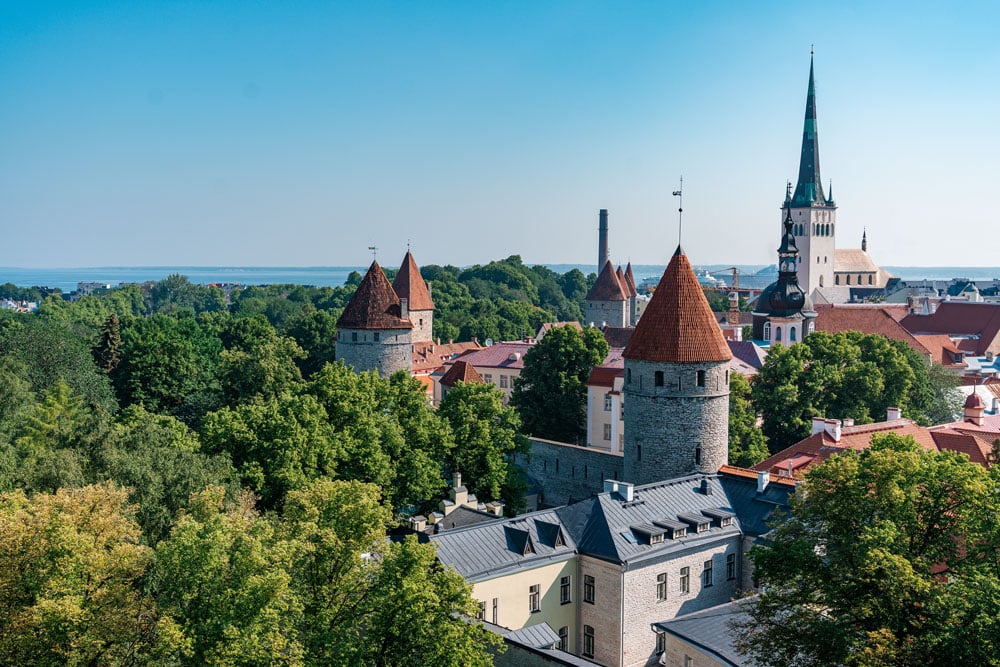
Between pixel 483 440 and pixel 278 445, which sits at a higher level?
pixel 278 445

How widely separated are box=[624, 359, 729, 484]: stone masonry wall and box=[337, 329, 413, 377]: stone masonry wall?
17.2 metres

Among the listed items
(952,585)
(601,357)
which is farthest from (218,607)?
(601,357)

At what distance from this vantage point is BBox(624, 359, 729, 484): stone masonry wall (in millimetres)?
32281

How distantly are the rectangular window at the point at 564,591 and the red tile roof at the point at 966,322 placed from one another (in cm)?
5824

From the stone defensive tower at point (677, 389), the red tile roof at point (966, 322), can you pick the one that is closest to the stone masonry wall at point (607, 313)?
the red tile roof at point (966, 322)

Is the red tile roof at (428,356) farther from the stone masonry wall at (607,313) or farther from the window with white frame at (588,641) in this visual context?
the window with white frame at (588,641)

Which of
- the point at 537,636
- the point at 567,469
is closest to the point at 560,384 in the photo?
the point at 567,469

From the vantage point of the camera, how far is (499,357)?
57.1 meters

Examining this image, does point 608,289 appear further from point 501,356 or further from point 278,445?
point 278,445

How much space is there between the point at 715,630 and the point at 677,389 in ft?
39.5

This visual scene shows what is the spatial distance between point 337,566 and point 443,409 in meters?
18.2

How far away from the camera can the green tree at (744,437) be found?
38.8 meters

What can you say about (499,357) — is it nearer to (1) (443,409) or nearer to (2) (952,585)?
(1) (443,409)

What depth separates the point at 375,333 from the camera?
155ft
